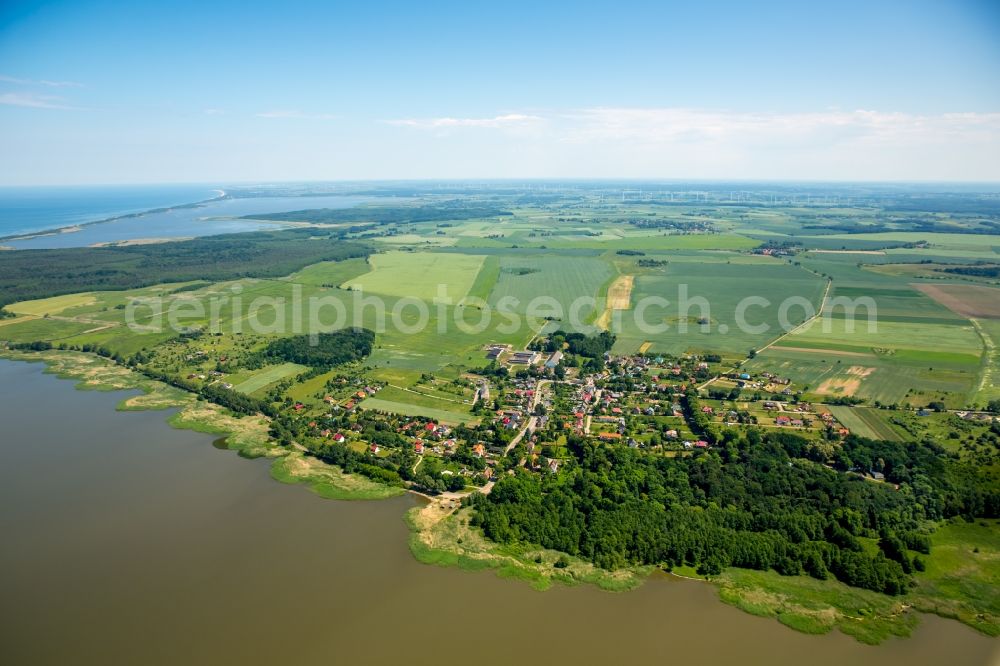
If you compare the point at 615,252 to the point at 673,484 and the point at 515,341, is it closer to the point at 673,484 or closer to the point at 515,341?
the point at 515,341

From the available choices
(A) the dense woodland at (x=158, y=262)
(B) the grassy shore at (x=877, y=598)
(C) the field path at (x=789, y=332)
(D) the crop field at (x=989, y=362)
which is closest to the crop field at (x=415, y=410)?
(B) the grassy shore at (x=877, y=598)

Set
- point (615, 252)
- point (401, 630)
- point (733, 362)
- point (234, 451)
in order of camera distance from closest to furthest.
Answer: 1. point (401, 630)
2. point (234, 451)
3. point (733, 362)
4. point (615, 252)

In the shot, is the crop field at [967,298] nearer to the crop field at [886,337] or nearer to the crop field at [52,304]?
the crop field at [886,337]

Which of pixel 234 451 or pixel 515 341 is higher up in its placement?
pixel 515 341

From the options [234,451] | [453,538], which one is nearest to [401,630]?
[453,538]

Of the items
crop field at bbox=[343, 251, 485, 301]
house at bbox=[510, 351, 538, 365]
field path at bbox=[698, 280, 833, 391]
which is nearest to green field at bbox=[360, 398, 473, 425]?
house at bbox=[510, 351, 538, 365]

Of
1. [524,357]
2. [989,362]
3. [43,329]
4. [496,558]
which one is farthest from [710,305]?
[43,329]
